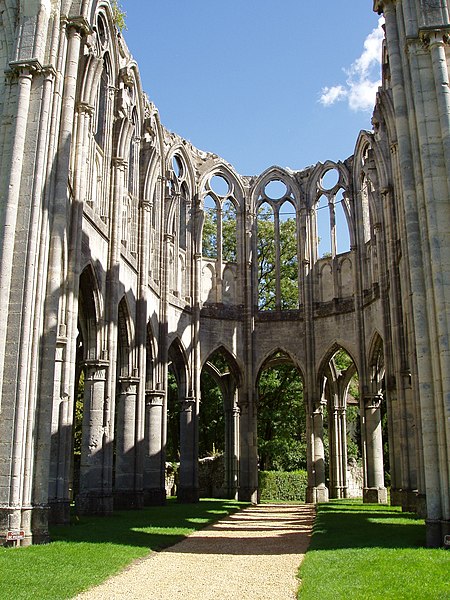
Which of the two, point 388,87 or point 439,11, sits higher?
point 388,87

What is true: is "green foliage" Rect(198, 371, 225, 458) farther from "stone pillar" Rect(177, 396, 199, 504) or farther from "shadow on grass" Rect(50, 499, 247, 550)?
"shadow on grass" Rect(50, 499, 247, 550)

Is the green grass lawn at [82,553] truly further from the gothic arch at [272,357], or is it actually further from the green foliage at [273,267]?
the green foliage at [273,267]

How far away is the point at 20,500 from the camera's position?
38.8ft

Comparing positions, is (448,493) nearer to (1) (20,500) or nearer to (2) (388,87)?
(1) (20,500)

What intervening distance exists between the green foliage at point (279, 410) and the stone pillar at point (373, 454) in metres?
9.04

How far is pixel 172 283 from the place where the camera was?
92.7 ft

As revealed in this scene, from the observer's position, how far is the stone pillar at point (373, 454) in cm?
2652

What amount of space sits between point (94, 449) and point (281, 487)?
17513 mm

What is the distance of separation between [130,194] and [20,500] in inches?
563

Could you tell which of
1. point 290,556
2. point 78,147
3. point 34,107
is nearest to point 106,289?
point 78,147

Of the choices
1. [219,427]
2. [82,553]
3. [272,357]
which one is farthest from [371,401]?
[82,553]

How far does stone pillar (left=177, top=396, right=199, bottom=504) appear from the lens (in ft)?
89.3

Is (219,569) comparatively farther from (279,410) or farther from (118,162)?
(279,410)

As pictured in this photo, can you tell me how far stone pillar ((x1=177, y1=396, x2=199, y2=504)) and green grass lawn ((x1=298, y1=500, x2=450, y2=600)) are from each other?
12714 mm
